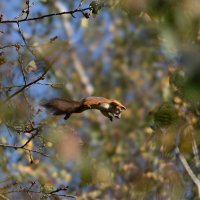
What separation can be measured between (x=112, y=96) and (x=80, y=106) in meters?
6.09

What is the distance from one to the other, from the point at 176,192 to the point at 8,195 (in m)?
0.75

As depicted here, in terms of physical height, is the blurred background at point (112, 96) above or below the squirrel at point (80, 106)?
above

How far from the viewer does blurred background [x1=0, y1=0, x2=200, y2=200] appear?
766 millimetres

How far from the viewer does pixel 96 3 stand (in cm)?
154

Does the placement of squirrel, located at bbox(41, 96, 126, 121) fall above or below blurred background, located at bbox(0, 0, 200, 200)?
below

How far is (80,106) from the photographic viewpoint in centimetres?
115

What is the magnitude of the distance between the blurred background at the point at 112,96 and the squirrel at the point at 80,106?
3.7 inches

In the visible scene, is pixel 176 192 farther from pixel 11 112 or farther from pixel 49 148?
pixel 11 112

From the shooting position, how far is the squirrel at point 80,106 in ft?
3.58

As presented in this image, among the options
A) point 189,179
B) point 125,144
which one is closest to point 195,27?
point 189,179

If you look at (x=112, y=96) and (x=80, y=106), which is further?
(x=112, y=96)

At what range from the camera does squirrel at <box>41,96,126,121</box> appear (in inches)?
42.9

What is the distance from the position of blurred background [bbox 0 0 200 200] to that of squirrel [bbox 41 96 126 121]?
0.09 meters

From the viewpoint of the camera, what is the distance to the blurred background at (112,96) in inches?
30.2
